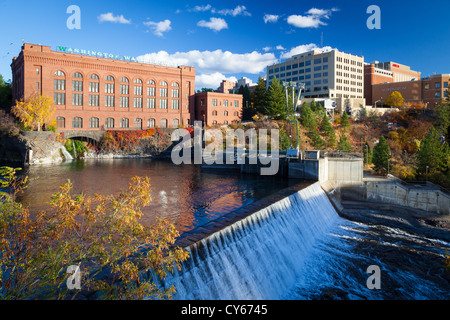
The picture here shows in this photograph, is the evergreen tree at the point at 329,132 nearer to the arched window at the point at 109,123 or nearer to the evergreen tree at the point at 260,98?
the evergreen tree at the point at 260,98

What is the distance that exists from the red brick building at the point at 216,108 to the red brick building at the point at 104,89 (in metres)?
1.96

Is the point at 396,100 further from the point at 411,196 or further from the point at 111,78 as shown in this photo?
the point at 111,78

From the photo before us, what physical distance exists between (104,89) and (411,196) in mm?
54911

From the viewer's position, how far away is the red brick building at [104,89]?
2127 inches

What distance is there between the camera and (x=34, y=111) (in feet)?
164

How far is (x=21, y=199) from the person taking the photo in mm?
21766

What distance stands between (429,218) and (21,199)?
3112 cm

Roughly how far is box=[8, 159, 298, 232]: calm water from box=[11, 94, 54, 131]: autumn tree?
734 inches

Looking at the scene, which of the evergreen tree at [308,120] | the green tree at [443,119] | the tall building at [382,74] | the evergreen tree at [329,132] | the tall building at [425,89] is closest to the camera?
the green tree at [443,119]

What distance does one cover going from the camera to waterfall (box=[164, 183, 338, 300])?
10.8 meters

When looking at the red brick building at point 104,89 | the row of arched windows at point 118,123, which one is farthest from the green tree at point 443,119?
the row of arched windows at point 118,123

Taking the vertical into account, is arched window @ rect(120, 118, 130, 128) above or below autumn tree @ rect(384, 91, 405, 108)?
below

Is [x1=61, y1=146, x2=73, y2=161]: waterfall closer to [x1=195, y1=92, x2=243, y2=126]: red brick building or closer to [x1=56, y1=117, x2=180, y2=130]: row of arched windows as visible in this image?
[x1=56, y1=117, x2=180, y2=130]: row of arched windows

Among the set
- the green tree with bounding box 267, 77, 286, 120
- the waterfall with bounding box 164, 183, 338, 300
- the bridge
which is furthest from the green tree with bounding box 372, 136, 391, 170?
the bridge
